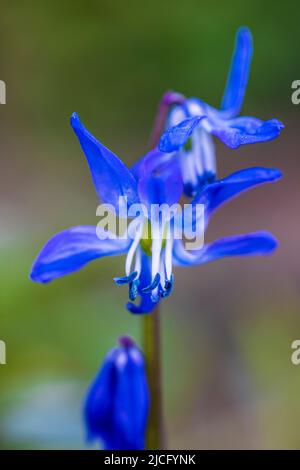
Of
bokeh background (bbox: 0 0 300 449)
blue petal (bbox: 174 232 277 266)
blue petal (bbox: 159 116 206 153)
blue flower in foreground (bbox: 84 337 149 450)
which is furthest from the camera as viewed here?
bokeh background (bbox: 0 0 300 449)

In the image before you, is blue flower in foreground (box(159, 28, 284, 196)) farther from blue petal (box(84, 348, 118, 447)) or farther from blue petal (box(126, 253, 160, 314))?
blue petal (box(84, 348, 118, 447))

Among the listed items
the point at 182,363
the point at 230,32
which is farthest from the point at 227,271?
the point at 230,32

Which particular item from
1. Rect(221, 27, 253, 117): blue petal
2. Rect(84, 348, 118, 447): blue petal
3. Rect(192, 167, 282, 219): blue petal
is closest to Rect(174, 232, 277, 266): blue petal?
Rect(192, 167, 282, 219): blue petal

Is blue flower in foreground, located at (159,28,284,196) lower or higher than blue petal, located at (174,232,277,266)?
higher

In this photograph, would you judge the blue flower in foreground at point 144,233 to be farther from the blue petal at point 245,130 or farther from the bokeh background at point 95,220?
the bokeh background at point 95,220

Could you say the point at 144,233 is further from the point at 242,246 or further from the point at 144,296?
the point at 242,246

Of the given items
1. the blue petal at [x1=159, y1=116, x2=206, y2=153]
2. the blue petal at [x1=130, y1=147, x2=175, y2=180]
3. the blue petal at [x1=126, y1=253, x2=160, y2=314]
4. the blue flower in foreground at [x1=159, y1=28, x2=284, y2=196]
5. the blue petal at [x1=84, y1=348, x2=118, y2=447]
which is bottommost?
the blue petal at [x1=84, y1=348, x2=118, y2=447]

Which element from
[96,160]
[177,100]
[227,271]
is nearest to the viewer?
[96,160]

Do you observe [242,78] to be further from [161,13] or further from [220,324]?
[161,13]
